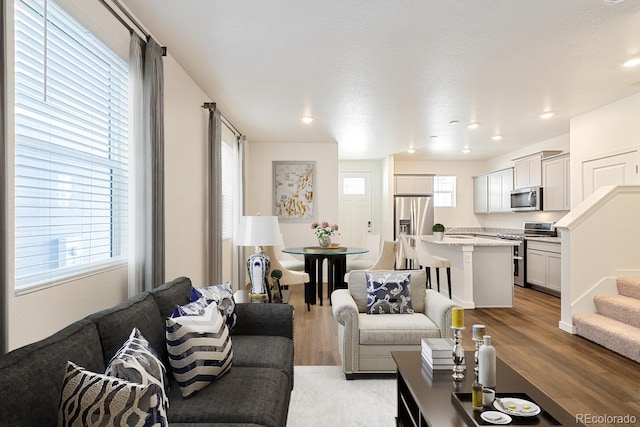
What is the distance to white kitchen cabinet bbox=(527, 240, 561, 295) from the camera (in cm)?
607

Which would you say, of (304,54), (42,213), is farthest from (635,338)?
(42,213)

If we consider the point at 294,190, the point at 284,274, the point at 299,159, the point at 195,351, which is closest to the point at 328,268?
the point at 284,274

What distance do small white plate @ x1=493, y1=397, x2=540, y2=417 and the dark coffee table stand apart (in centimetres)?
4

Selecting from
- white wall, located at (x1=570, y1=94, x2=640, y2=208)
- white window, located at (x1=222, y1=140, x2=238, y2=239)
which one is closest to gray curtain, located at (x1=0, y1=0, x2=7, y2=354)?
white window, located at (x1=222, y1=140, x2=238, y2=239)

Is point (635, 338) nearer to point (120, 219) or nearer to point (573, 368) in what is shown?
point (573, 368)

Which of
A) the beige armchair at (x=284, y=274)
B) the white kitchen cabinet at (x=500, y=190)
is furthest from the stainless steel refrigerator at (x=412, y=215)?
the beige armchair at (x=284, y=274)

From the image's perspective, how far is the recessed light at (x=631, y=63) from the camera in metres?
3.40

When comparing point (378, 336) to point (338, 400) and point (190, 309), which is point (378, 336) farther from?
point (190, 309)

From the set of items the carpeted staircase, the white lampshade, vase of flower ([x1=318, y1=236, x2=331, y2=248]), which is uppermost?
the white lampshade

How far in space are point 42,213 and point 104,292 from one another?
2.28ft

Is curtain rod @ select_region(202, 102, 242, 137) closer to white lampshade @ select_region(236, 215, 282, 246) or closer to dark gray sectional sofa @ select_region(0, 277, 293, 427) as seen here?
white lampshade @ select_region(236, 215, 282, 246)

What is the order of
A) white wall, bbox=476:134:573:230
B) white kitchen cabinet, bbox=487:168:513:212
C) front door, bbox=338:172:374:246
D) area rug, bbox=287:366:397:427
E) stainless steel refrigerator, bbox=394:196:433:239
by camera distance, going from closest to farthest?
area rug, bbox=287:366:397:427
white wall, bbox=476:134:573:230
white kitchen cabinet, bbox=487:168:513:212
stainless steel refrigerator, bbox=394:196:433:239
front door, bbox=338:172:374:246

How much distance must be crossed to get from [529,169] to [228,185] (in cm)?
532

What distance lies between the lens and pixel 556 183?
646 centimetres
